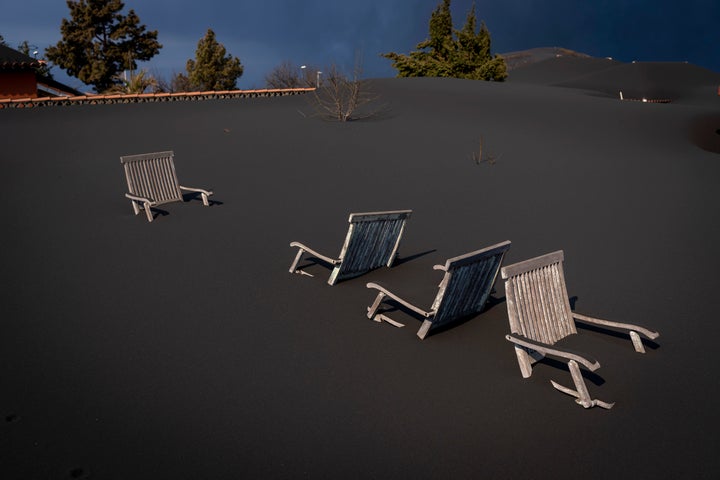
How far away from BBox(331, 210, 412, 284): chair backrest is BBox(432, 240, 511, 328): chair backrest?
138 cm

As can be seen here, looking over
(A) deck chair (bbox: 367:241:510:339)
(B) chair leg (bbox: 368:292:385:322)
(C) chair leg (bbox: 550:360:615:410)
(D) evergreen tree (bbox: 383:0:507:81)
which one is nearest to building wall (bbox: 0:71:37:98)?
(D) evergreen tree (bbox: 383:0:507:81)

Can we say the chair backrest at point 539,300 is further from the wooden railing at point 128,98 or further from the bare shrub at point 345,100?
the wooden railing at point 128,98

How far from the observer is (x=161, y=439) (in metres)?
4.18

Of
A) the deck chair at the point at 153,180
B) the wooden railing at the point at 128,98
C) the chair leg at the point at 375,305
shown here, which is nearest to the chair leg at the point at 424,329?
the chair leg at the point at 375,305

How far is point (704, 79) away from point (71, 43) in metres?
46.5

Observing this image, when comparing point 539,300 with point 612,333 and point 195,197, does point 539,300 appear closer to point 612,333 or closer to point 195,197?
point 612,333

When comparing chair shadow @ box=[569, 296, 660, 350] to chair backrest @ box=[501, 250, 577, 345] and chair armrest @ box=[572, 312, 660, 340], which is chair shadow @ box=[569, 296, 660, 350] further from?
chair backrest @ box=[501, 250, 577, 345]

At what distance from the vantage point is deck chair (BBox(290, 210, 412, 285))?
22.7 ft

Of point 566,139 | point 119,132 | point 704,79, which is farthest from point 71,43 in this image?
point 704,79

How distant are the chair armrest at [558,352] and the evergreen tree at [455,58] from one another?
96.8 feet

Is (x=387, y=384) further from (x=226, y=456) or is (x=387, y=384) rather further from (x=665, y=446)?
(x=665, y=446)

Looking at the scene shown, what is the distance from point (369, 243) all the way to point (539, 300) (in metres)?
2.31

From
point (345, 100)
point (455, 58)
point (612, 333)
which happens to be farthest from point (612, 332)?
point (455, 58)

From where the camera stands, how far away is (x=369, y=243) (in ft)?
23.7
